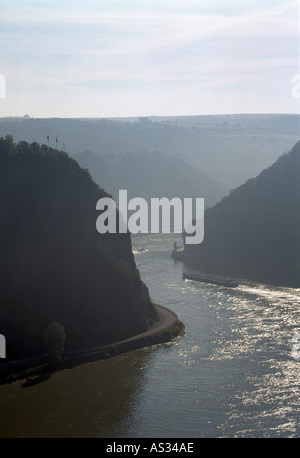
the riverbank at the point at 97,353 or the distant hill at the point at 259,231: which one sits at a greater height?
the distant hill at the point at 259,231

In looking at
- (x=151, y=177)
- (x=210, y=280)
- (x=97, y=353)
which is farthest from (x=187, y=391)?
(x=151, y=177)

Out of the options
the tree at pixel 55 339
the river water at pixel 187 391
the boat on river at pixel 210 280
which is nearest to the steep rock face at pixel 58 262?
the tree at pixel 55 339

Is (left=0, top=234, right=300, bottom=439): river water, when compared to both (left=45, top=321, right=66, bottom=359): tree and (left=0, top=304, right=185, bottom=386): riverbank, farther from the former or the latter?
(left=45, top=321, right=66, bottom=359): tree

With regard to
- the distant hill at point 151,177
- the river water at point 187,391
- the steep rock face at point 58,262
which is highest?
the distant hill at point 151,177

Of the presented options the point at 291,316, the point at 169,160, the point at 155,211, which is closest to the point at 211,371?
the point at 291,316

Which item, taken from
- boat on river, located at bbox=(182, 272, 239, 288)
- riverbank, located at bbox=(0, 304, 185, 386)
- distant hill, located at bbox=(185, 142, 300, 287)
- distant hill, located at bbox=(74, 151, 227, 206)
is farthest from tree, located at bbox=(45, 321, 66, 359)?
distant hill, located at bbox=(74, 151, 227, 206)

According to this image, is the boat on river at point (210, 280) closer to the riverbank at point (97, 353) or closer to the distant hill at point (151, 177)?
the riverbank at point (97, 353)

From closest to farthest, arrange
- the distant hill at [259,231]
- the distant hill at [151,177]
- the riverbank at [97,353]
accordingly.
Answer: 1. the riverbank at [97,353]
2. the distant hill at [259,231]
3. the distant hill at [151,177]
